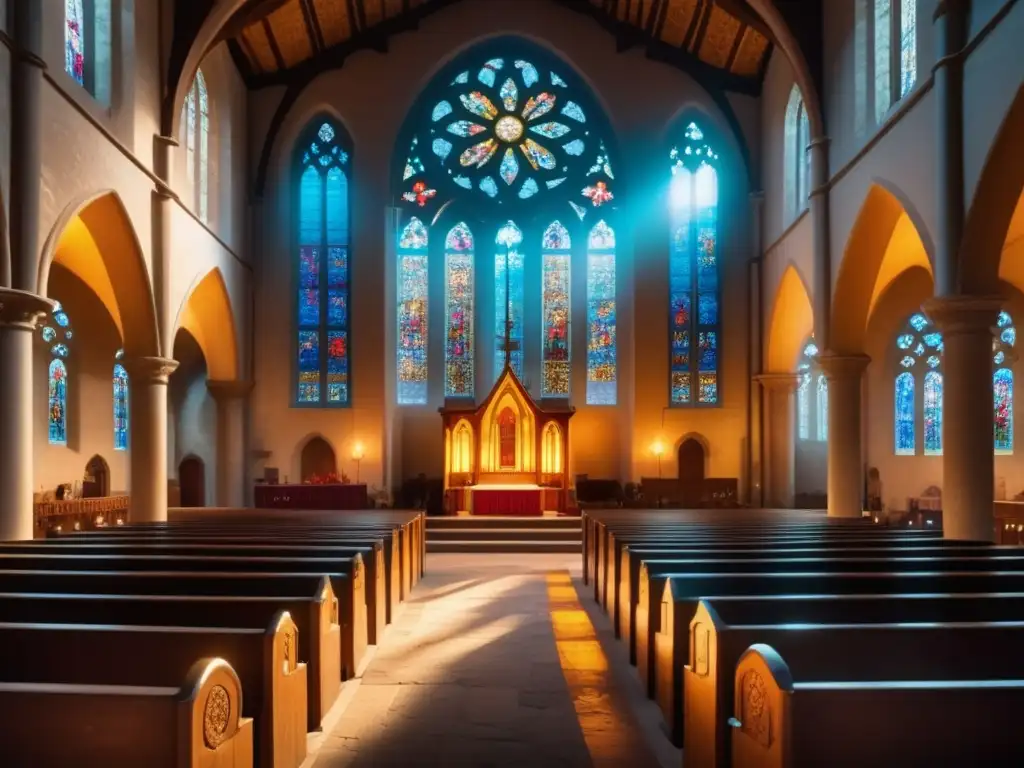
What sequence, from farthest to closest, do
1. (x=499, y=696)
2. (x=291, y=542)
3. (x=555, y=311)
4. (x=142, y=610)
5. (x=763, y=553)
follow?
(x=555, y=311)
(x=291, y=542)
(x=763, y=553)
(x=499, y=696)
(x=142, y=610)

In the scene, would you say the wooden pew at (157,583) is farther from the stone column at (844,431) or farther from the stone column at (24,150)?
the stone column at (844,431)

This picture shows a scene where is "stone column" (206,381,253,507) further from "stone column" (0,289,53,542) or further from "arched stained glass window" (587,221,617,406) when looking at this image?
"stone column" (0,289,53,542)

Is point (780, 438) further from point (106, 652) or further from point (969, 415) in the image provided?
point (106, 652)

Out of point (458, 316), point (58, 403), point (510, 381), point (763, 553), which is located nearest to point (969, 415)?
point (763, 553)

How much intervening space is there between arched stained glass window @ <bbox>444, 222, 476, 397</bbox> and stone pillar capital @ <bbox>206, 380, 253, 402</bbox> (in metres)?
4.61

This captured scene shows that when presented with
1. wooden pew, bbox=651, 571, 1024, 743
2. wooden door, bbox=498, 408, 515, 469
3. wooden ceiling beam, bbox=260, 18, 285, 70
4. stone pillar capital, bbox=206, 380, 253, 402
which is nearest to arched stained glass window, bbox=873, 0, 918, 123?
wooden pew, bbox=651, 571, 1024, 743

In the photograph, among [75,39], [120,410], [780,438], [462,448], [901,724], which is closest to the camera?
[901,724]

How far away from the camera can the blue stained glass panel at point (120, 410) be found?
63.2 feet

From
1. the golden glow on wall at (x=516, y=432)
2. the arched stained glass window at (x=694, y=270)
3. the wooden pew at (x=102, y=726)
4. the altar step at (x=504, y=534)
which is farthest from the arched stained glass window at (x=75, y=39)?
the arched stained glass window at (x=694, y=270)

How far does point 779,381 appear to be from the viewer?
61.9ft

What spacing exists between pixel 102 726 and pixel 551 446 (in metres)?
16.7

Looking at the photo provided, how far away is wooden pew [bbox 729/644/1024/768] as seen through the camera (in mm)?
2590

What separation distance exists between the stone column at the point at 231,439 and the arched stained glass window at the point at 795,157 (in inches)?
475

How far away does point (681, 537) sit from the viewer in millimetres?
7910
